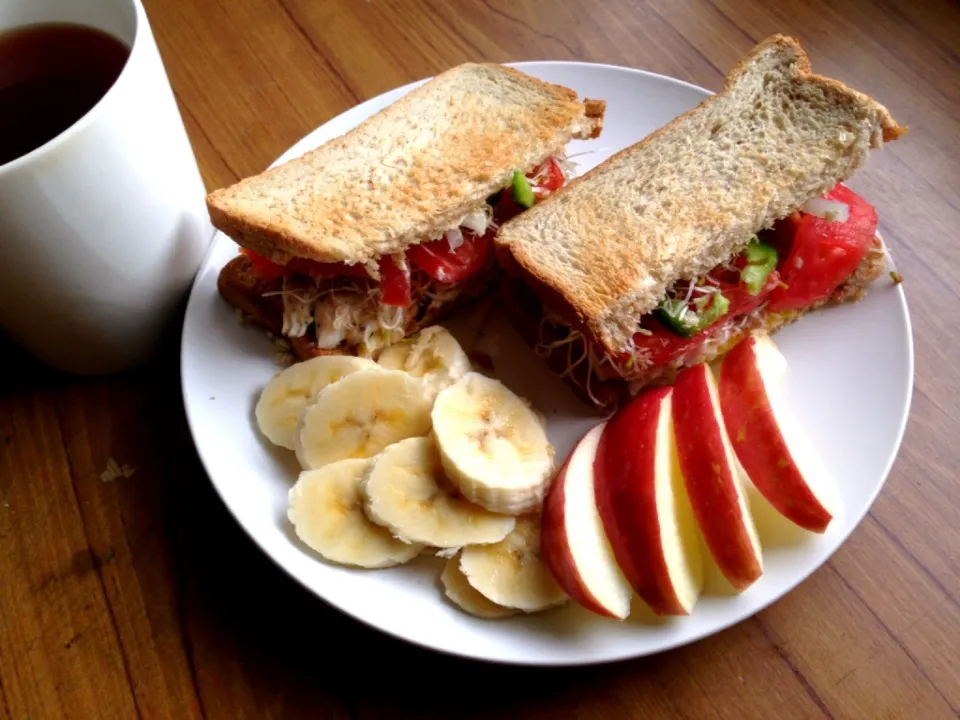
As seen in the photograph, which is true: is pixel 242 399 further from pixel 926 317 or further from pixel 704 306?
pixel 926 317

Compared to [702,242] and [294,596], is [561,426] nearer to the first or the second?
[702,242]

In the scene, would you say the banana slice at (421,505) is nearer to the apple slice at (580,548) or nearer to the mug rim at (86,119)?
the apple slice at (580,548)

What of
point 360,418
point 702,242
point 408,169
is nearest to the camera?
point 360,418

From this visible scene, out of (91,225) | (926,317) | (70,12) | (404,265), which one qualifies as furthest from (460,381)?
(926,317)

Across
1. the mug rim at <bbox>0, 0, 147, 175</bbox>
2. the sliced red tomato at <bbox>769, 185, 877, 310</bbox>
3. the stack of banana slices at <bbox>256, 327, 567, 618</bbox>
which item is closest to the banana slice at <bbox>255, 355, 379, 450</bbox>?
the stack of banana slices at <bbox>256, 327, 567, 618</bbox>

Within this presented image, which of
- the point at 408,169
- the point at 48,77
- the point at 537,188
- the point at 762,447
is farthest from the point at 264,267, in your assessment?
the point at 762,447

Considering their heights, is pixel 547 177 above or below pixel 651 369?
above
